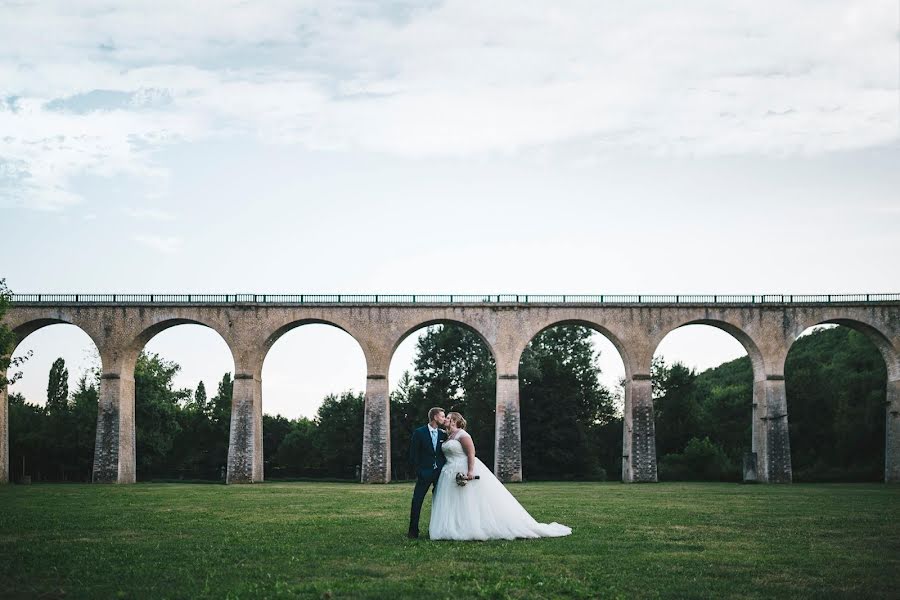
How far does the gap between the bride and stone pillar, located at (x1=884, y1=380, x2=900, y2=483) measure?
30308mm

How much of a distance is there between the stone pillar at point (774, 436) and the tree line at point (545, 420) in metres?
4.07

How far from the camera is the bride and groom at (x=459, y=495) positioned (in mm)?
11305

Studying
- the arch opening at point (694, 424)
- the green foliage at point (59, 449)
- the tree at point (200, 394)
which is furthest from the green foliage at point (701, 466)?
the tree at point (200, 394)

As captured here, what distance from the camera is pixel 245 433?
118ft

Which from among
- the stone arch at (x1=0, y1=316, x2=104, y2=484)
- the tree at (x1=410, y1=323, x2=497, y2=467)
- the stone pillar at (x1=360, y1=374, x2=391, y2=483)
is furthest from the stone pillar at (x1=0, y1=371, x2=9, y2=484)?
the tree at (x1=410, y1=323, x2=497, y2=467)

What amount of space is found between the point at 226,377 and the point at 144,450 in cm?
1783

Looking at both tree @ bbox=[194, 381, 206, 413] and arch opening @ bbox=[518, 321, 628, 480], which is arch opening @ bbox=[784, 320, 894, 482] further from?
tree @ bbox=[194, 381, 206, 413]

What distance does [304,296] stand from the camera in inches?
1460

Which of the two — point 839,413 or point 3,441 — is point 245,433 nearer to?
point 3,441

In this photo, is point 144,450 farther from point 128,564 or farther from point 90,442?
point 128,564

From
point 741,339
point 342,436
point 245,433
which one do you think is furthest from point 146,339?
point 741,339

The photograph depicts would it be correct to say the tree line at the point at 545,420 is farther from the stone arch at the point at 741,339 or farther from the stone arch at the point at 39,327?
the stone arch at the point at 39,327

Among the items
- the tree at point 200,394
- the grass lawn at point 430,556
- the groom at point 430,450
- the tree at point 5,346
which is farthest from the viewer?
the tree at point 200,394

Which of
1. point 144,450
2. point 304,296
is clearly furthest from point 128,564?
point 144,450
